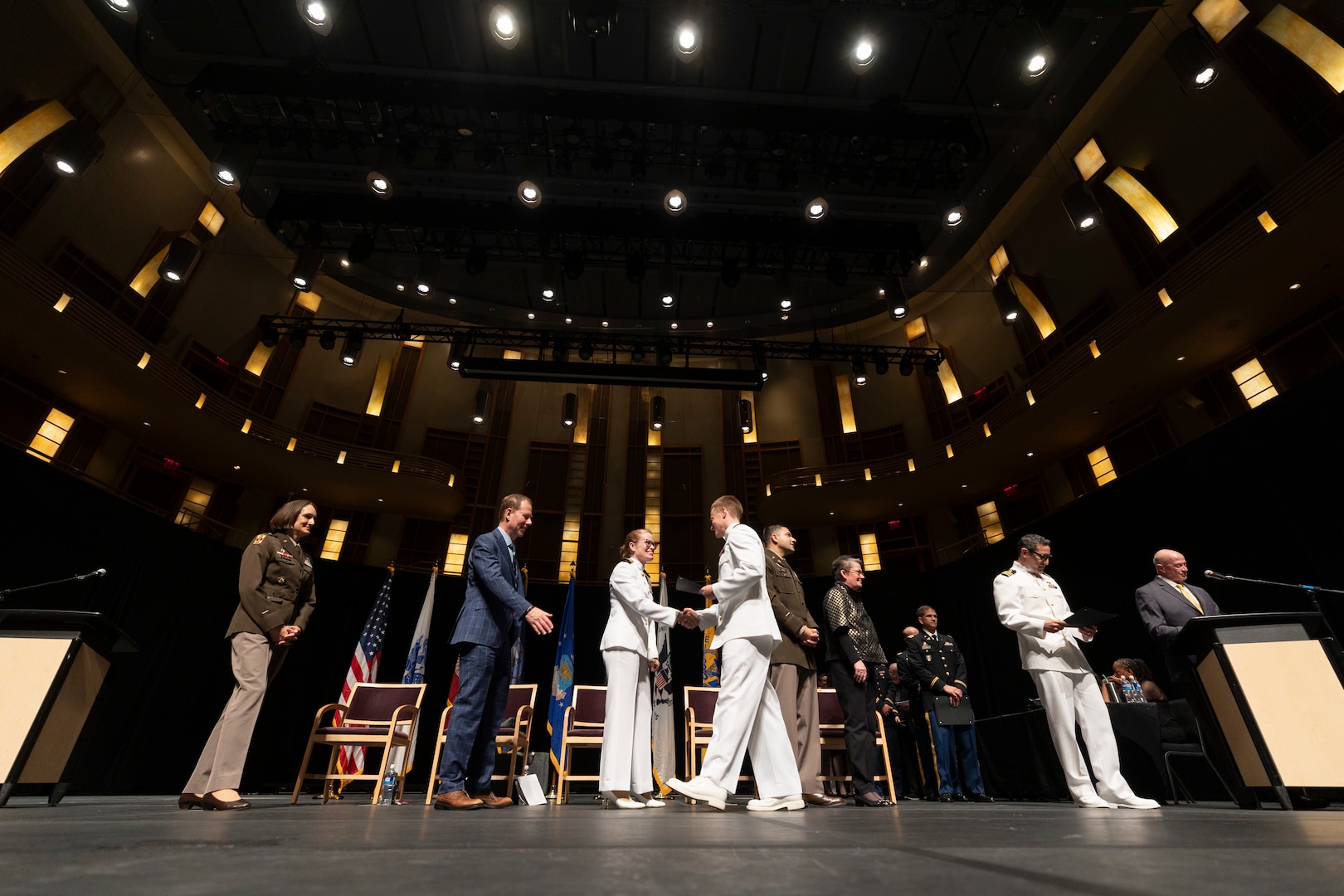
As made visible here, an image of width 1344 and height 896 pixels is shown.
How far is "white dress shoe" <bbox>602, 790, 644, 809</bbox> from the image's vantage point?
2.80m

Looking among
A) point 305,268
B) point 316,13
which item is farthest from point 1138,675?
point 305,268

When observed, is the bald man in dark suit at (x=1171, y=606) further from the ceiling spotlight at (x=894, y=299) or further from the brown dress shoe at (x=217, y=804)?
the ceiling spotlight at (x=894, y=299)

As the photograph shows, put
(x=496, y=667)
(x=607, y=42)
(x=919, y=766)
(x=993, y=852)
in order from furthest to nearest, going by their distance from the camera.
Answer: (x=607, y=42)
(x=919, y=766)
(x=496, y=667)
(x=993, y=852)

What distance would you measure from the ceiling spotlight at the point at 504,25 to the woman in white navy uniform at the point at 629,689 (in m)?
5.22

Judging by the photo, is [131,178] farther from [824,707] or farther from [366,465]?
[824,707]

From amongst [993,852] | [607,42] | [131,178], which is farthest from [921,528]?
[131,178]

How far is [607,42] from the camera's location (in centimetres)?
812

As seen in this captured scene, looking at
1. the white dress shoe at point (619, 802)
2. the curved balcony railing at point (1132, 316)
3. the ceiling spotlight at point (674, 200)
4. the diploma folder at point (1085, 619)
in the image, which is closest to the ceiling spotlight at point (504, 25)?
the ceiling spotlight at point (674, 200)


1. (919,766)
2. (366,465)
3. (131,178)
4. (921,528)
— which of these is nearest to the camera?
(919,766)

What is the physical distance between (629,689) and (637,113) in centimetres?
705

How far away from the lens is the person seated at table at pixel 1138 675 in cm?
548

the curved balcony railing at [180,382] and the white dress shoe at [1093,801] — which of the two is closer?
the white dress shoe at [1093,801]

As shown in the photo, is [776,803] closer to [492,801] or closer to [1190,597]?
[492,801]

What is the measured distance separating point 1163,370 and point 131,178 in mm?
15354
